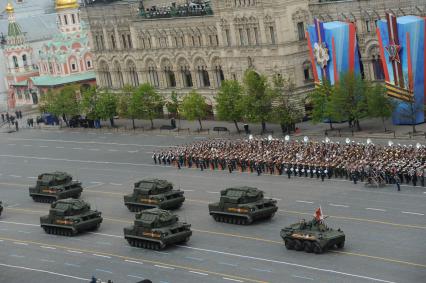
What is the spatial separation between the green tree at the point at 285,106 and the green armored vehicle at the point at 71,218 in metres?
30.7

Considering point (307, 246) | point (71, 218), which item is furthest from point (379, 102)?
point (307, 246)

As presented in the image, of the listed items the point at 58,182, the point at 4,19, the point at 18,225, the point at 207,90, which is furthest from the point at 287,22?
the point at 4,19

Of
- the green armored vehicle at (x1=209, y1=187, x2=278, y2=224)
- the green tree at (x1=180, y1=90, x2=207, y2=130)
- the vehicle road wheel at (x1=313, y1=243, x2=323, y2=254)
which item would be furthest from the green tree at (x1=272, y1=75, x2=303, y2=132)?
the vehicle road wheel at (x1=313, y1=243, x2=323, y2=254)

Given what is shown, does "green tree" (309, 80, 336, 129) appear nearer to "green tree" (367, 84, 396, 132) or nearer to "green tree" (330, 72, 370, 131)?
"green tree" (330, 72, 370, 131)

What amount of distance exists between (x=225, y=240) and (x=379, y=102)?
31.5 m

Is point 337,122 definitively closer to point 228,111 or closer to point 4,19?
point 228,111

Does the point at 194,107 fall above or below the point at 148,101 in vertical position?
below

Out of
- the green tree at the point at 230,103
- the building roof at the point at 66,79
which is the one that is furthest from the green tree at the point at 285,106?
the building roof at the point at 66,79

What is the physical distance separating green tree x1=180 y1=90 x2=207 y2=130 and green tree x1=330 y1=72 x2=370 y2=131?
1944 cm

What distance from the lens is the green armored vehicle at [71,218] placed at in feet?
228

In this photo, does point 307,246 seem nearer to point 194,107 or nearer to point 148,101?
point 194,107

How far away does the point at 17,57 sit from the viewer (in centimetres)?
16000

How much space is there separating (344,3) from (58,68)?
61.5 m

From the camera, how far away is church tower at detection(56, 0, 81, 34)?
14925 cm
